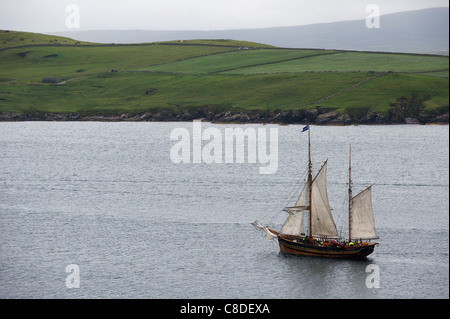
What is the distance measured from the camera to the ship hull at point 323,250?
71.0m

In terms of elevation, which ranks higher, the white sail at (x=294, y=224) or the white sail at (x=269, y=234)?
the white sail at (x=294, y=224)

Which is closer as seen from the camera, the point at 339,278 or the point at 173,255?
the point at 339,278

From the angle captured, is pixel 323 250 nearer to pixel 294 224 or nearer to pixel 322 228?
pixel 322 228

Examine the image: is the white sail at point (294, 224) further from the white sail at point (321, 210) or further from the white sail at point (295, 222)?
the white sail at point (321, 210)

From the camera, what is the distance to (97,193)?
106 m

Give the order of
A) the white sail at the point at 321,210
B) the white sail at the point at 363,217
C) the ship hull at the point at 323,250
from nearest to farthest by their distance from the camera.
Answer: the ship hull at the point at 323,250
the white sail at the point at 363,217
the white sail at the point at 321,210

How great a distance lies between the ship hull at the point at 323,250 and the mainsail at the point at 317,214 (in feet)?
5.54

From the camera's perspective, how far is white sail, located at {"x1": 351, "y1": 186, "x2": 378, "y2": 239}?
7319 cm

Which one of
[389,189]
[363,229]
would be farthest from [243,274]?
[389,189]

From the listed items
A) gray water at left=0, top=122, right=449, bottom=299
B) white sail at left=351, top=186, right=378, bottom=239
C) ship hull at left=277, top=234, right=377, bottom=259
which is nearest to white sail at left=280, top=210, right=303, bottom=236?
ship hull at left=277, top=234, right=377, bottom=259

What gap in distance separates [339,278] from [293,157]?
240 feet

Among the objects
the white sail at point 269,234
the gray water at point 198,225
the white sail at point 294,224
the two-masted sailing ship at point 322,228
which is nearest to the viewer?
the gray water at point 198,225

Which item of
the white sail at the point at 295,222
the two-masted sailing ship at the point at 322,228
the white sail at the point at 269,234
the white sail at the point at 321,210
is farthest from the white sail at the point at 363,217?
the white sail at the point at 269,234
